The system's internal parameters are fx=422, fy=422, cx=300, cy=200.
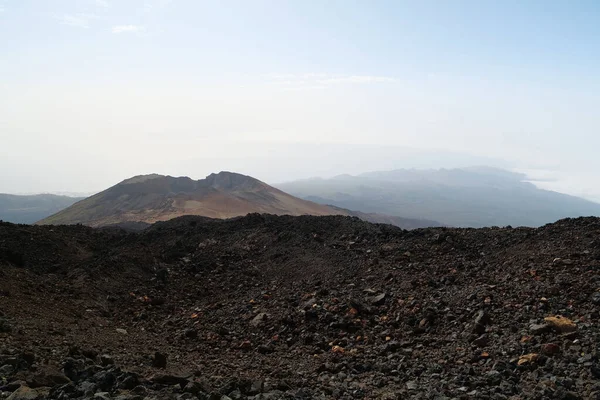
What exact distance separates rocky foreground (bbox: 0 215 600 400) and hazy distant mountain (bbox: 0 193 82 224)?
381 feet

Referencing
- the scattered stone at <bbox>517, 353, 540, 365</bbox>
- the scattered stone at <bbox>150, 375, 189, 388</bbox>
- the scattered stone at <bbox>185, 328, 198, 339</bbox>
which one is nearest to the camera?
the scattered stone at <bbox>150, 375, 189, 388</bbox>

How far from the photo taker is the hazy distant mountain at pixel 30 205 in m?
116

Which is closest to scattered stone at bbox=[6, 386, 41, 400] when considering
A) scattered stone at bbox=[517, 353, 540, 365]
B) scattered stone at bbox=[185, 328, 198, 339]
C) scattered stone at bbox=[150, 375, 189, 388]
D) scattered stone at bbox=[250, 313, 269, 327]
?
scattered stone at bbox=[150, 375, 189, 388]

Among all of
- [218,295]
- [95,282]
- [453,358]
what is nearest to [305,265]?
[218,295]

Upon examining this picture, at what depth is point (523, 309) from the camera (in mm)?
7348

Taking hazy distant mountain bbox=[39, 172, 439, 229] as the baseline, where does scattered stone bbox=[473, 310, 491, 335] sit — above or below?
below

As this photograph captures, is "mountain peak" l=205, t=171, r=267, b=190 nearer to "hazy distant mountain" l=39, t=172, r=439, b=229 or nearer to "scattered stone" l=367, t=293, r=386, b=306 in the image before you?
"hazy distant mountain" l=39, t=172, r=439, b=229

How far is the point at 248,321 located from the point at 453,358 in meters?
4.38

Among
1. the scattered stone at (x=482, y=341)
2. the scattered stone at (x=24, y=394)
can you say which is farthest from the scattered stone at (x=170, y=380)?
the scattered stone at (x=482, y=341)

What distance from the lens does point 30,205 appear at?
134m

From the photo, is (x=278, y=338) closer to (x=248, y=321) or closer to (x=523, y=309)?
(x=248, y=321)

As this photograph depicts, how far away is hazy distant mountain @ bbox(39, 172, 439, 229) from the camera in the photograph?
53.1 meters

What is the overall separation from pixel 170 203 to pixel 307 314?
5206 cm

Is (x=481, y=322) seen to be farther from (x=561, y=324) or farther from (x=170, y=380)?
(x=170, y=380)
